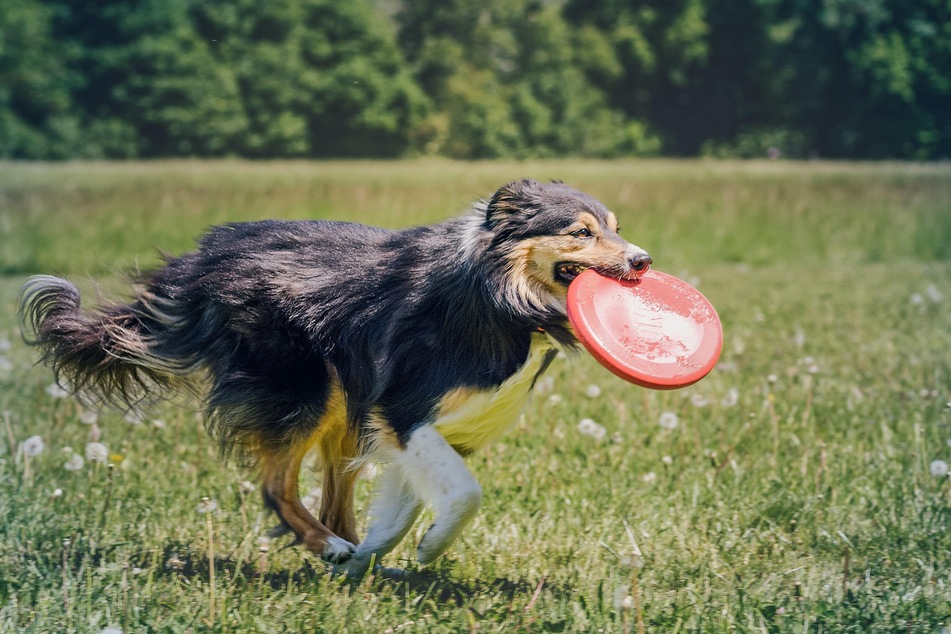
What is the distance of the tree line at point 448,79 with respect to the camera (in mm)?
23531

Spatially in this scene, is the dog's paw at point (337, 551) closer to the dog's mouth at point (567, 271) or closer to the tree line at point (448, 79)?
the dog's mouth at point (567, 271)

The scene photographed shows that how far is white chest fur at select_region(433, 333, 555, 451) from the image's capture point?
12.8 ft

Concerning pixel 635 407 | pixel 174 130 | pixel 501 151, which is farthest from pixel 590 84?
pixel 635 407

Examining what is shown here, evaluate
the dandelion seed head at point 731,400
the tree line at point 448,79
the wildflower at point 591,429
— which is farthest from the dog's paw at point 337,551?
the tree line at point 448,79

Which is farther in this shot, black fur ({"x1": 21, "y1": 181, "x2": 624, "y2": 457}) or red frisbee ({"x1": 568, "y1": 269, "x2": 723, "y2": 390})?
black fur ({"x1": 21, "y1": 181, "x2": 624, "y2": 457})

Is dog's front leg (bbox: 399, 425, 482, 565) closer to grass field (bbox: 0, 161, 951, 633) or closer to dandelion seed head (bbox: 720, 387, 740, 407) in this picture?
grass field (bbox: 0, 161, 951, 633)

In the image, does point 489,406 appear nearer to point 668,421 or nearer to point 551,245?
point 551,245

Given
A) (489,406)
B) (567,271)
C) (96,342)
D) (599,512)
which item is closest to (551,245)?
(567,271)

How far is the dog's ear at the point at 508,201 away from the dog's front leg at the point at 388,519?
99 cm

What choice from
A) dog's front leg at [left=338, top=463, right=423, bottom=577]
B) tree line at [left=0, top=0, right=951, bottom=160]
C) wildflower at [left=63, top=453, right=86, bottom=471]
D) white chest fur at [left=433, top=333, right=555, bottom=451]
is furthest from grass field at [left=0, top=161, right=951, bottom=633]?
tree line at [left=0, top=0, right=951, bottom=160]

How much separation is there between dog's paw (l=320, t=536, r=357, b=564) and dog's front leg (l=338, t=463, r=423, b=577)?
0.8 inches

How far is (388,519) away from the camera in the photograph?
4.12 meters

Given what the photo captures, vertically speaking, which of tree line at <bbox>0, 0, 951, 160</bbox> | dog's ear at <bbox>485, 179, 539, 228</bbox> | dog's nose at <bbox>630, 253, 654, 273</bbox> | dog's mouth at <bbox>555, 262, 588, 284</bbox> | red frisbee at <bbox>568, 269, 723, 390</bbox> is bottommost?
tree line at <bbox>0, 0, 951, 160</bbox>

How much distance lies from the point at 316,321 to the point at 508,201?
0.89 meters
